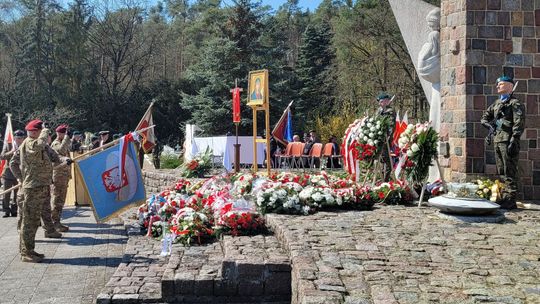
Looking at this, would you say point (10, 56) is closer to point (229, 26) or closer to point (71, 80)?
point (71, 80)

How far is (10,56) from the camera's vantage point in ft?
136

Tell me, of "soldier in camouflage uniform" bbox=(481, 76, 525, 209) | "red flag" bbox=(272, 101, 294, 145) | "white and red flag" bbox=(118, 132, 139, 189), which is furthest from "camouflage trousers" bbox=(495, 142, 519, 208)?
"red flag" bbox=(272, 101, 294, 145)

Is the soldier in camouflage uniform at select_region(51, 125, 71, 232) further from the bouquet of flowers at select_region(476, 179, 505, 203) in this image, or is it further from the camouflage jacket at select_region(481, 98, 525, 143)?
the camouflage jacket at select_region(481, 98, 525, 143)

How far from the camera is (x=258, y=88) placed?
13.1 m

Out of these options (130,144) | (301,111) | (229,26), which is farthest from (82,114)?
(130,144)

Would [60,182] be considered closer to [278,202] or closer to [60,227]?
[60,227]

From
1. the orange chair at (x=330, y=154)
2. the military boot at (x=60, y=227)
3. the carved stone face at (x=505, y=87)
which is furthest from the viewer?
the orange chair at (x=330, y=154)

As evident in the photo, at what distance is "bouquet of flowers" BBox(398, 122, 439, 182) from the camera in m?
8.24

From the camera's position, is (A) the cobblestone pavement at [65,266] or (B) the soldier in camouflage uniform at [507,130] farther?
(B) the soldier in camouflage uniform at [507,130]

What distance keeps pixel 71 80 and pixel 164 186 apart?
99.6 ft

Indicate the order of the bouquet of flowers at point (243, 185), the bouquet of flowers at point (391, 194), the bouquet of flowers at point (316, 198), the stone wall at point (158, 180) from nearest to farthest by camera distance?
the bouquet of flowers at point (316, 198) → the bouquet of flowers at point (391, 194) → the bouquet of flowers at point (243, 185) → the stone wall at point (158, 180)

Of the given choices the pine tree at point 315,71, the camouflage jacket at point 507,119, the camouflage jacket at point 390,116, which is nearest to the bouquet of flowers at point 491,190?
the camouflage jacket at point 507,119

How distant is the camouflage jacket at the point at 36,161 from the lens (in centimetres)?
788

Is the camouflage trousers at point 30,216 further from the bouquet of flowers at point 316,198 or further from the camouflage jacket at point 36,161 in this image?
the bouquet of flowers at point 316,198
